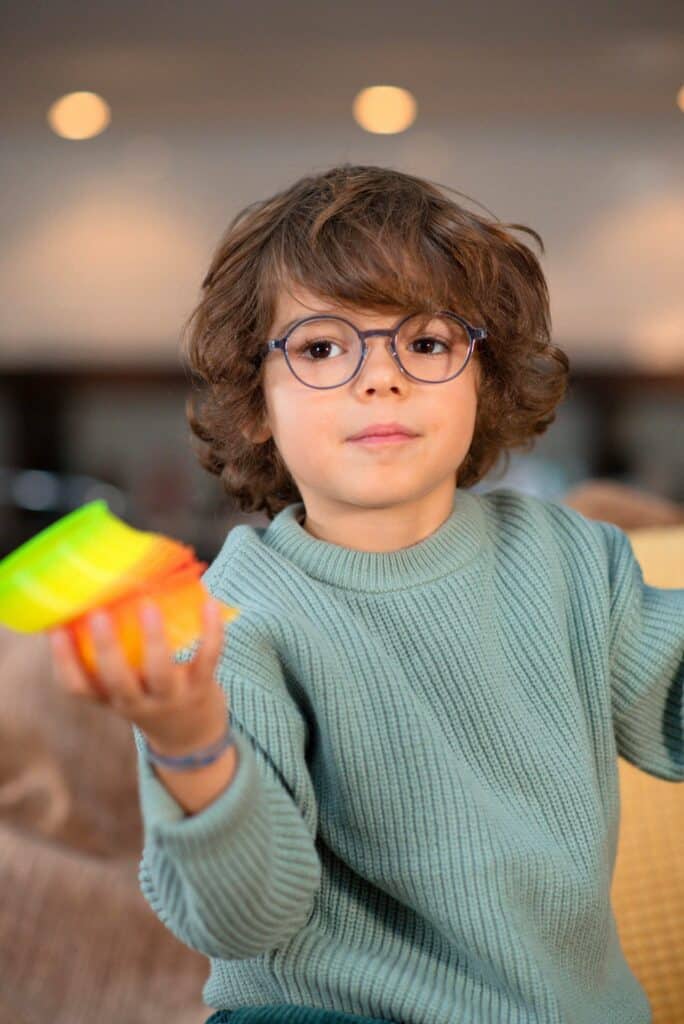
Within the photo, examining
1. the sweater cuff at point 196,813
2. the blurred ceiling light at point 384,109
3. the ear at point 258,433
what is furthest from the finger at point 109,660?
the blurred ceiling light at point 384,109

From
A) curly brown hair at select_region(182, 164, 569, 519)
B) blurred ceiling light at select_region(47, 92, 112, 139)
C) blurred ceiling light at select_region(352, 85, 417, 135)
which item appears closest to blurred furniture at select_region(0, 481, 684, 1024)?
curly brown hair at select_region(182, 164, 569, 519)

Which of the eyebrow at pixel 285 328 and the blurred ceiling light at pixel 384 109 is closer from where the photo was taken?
the eyebrow at pixel 285 328

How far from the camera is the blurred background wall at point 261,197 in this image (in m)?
4.68

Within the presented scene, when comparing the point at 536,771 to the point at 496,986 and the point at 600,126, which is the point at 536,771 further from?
the point at 600,126

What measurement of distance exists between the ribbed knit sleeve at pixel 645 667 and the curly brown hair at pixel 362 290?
17cm

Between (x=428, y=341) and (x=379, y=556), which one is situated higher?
(x=428, y=341)

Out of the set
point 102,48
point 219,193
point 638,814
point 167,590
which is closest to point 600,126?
point 219,193

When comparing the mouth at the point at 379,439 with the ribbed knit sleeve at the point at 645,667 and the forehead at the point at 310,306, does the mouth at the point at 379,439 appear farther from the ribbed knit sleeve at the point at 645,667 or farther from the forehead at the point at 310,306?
the ribbed knit sleeve at the point at 645,667

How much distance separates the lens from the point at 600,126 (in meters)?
4.92

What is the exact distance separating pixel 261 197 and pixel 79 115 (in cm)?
74

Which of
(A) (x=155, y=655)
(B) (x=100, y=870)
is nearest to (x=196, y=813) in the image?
(A) (x=155, y=655)

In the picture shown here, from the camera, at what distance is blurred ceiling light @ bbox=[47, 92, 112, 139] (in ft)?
15.7

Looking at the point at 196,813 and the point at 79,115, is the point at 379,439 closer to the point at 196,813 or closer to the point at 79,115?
the point at 196,813

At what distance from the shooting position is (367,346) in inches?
39.0
